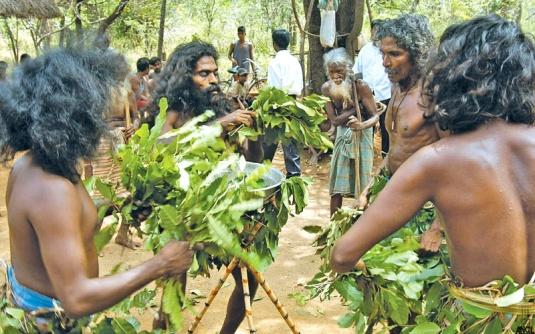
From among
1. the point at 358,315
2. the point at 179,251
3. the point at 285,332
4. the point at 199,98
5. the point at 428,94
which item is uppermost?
the point at 428,94

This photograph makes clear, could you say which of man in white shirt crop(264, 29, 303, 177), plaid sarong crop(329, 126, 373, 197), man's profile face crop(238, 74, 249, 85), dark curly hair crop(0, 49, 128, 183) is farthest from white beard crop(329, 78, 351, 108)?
dark curly hair crop(0, 49, 128, 183)

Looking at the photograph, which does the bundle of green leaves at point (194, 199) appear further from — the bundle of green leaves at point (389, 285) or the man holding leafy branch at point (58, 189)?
the bundle of green leaves at point (389, 285)

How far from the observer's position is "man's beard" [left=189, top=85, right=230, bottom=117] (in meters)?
3.58

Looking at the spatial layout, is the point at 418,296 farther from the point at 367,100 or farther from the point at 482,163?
the point at 367,100

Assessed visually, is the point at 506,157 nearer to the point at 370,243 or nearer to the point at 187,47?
the point at 370,243

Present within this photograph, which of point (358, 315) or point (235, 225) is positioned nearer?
point (235, 225)

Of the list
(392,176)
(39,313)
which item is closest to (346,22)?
(392,176)

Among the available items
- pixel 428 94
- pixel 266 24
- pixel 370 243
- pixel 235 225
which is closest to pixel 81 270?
pixel 235 225

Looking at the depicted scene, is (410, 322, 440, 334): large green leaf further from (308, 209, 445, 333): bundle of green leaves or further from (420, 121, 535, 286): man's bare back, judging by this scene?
(420, 121, 535, 286): man's bare back

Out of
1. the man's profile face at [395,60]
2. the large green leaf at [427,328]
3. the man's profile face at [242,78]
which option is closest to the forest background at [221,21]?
the man's profile face at [242,78]

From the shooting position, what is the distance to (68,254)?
1711mm

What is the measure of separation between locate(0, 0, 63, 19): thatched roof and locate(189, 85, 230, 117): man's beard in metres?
6.74

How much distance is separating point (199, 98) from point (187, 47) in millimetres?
403

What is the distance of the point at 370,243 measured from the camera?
1874mm
